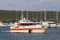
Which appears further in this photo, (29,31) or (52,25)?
(52,25)

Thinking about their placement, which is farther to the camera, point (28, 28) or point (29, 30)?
point (29, 30)

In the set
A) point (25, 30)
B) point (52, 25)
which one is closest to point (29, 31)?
point (25, 30)

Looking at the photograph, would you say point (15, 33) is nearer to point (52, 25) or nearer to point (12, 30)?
point (12, 30)

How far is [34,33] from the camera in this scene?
100000mm

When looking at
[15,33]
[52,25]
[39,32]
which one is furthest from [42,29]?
[52,25]

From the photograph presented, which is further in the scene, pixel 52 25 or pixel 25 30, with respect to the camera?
pixel 52 25

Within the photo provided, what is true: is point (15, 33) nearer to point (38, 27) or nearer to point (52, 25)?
point (38, 27)

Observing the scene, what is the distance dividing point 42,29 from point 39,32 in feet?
4.71

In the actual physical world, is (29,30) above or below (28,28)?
below

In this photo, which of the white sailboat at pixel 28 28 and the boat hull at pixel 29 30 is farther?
the boat hull at pixel 29 30

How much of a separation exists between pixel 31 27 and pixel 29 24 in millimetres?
1718

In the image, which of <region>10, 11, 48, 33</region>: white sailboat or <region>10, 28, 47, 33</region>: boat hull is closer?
<region>10, 11, 48, 33</region>: white sailboat

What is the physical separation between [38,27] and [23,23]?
5.54 meters

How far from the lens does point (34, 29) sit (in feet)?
323
